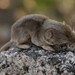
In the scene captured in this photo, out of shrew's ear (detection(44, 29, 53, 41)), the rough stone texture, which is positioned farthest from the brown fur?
the rough stone texture

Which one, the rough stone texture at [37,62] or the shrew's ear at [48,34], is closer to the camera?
the rough stone texture at [37,62]

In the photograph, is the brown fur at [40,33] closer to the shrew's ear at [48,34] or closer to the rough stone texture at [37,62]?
the shrew's ear at [48,34]

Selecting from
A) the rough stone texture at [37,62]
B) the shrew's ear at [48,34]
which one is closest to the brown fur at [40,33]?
the shrew's ear at [48,34]

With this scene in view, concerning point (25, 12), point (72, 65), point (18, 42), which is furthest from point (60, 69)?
point (25, 12)

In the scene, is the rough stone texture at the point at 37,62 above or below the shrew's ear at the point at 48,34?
below

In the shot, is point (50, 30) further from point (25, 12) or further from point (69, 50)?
point (25, 12)

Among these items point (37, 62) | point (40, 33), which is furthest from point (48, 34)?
point (37, 62)

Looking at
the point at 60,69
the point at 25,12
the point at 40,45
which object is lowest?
the point at 60,69

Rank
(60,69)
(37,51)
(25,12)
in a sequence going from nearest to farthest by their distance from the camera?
(60,69) → (37,51) → (25,12)

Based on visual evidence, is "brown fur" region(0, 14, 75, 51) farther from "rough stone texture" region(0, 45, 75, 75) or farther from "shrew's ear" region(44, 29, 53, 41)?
"rough stone texture" region(0, 45, 75, 75)
